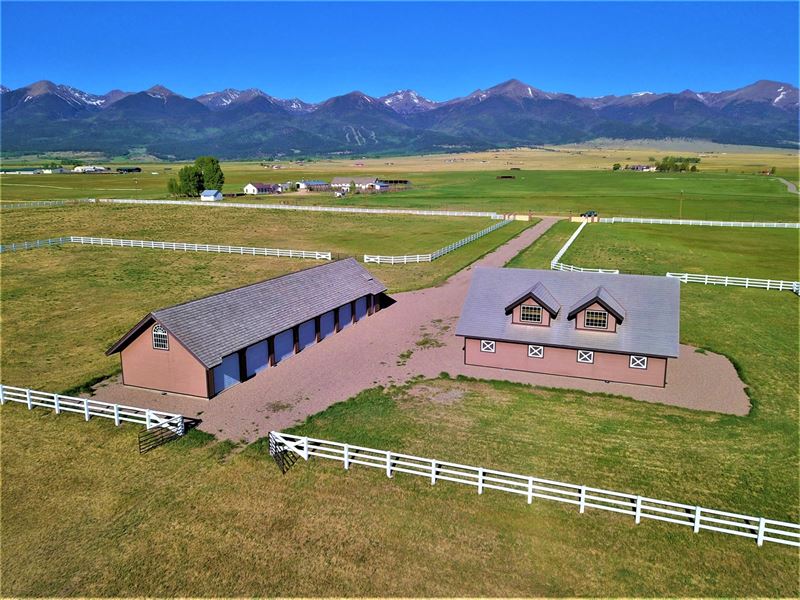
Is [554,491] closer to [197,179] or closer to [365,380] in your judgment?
[365,380]

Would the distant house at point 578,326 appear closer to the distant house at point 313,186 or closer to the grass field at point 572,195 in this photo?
the grass field at point 572,195

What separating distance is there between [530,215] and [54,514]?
304 feet

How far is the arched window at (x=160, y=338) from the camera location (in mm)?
27219

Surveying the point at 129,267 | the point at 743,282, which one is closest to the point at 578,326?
the point at 743,282

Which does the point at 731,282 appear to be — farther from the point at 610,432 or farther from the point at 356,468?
the point at 356,468

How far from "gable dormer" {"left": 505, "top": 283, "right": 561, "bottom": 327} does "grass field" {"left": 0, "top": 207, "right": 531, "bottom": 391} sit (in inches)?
797

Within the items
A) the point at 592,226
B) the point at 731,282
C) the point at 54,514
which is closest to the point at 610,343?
the point at 54,514

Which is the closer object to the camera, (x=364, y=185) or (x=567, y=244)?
(x=567, y=244)

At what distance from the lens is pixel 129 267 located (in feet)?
195

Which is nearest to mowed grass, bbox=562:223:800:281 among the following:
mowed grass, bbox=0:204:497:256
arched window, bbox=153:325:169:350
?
mowed grass, bbox=0:204:497:256

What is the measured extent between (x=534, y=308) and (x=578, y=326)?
8.23 ft

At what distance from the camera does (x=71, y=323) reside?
40156 millimetres

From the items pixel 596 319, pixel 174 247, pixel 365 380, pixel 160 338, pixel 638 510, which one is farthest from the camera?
pixel 174 247

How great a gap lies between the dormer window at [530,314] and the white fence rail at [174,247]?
116ft
